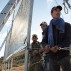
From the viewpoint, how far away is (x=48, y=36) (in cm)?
512

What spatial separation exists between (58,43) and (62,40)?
8cm

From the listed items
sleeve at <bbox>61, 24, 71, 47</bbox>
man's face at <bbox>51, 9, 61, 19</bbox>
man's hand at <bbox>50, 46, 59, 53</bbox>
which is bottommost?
man's hand at <bbox>50, 46, 59, 53</bbox>

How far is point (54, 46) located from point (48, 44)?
332mm

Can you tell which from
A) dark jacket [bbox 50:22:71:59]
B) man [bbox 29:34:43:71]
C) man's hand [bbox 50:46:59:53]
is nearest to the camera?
man's hand [bbox 50:46:59:53]

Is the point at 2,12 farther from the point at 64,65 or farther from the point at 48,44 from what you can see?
the point at 64,65

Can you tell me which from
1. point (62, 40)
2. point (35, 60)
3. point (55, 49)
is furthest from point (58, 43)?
point (35, 60)

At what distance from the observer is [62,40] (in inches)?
194

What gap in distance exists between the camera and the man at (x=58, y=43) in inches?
187

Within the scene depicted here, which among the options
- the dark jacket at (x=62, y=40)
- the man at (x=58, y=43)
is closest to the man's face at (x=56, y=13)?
the man at (x=58, y=43)

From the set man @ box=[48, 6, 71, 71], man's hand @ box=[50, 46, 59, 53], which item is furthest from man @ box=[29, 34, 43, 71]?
man's hand @ box=[50, 46, 59, 53]

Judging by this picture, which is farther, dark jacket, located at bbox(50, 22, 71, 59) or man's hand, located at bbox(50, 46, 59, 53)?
dark jacket, located at bbox(50, 22, 71, 59)

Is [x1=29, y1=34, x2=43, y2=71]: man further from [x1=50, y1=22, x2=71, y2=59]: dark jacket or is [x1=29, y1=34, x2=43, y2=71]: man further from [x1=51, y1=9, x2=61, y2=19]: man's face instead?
[x1=51, y1=9, x2=61, y2=19]: man's face

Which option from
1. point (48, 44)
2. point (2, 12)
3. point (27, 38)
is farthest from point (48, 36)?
point (2, 12)

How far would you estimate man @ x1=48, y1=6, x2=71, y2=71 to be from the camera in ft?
15.6
